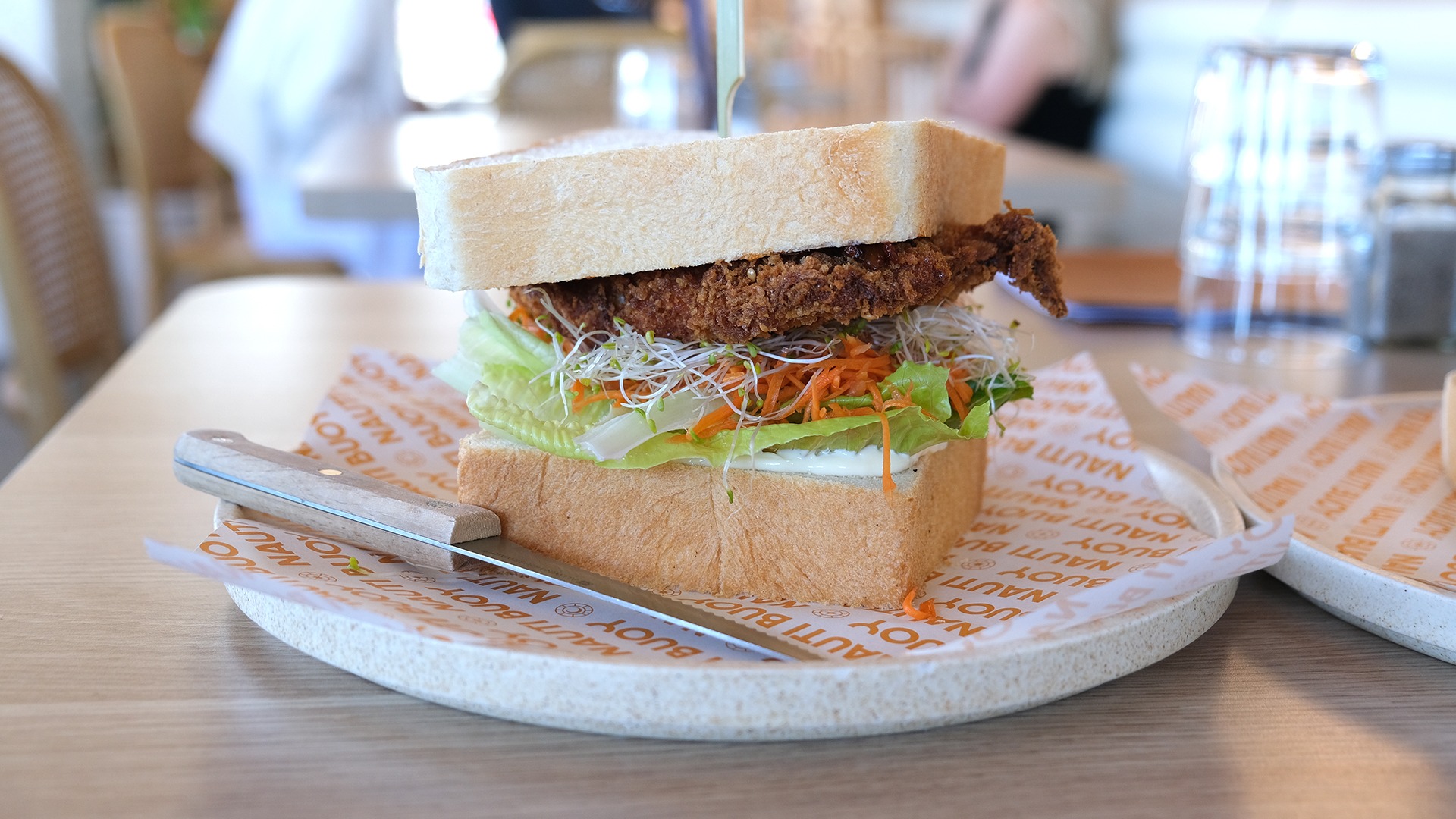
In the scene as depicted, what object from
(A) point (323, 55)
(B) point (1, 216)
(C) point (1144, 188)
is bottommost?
(C) point (1144, 188)

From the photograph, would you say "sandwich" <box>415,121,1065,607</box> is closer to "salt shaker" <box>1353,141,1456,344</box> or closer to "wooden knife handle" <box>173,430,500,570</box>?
"wooden knife handle" <box>173,430,500,570</box>

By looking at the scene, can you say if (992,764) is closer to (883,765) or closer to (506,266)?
(883,765)

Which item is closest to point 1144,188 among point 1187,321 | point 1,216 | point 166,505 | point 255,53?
point 1187,321

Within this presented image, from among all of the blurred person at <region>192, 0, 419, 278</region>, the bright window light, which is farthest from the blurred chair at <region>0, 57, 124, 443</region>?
the bright window light

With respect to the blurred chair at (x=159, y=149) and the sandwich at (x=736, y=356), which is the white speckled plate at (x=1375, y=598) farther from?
the blurred chair at (x=159, y=149)

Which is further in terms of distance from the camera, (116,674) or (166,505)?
(166,505)

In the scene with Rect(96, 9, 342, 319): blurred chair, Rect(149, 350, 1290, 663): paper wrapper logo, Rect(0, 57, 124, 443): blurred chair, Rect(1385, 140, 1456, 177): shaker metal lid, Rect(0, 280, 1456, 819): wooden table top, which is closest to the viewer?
Rect(0, 280, 1456, 819): wooden table top

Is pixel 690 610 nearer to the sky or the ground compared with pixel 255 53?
nearer to the ground
